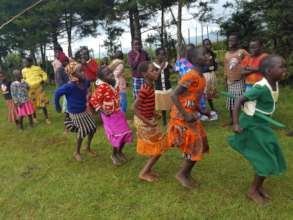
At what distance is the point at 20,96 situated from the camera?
7.82 meters

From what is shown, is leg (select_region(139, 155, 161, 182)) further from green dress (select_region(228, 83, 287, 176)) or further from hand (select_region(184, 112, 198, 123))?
green dress (select_region(228, 83, 287, 176))

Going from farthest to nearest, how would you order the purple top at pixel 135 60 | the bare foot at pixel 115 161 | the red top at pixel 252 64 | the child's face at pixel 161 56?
the purple top at pixel 135 60 → the child's face at pixel 161 56 → the red top at pixel 252 64 → the bare foot at pixel 115 161

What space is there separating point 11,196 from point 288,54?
8.81 metres

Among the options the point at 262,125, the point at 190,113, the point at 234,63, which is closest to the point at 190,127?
the point at 190,113

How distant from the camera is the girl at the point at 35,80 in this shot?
816 centimetres

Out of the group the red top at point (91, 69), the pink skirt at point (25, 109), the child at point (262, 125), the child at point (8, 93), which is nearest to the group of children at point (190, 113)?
the child at point (262, 125)

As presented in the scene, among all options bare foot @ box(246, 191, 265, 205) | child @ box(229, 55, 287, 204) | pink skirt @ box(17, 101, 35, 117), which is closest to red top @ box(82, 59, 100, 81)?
pink skirt @ box(17, 101, 35, 117)

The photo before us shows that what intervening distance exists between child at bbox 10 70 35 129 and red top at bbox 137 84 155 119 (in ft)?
14.7

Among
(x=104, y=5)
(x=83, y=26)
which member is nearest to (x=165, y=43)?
(x=104, y=5)

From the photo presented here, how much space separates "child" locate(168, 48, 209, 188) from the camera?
364 cm

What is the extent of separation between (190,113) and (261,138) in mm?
763

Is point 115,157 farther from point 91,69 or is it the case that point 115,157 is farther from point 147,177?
point 91,69

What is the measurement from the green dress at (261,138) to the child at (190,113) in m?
0.48

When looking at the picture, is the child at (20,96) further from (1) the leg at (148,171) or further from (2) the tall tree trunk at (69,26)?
(2) the tall tree trunk at (69,26)
